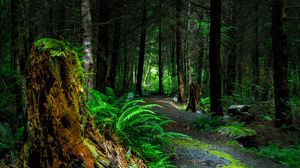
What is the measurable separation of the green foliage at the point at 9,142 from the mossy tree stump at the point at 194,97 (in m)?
9.85

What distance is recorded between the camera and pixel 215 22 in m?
11.0

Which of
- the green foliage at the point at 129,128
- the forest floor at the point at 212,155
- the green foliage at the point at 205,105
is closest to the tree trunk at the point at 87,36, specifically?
the green foliage at the point at 129,128

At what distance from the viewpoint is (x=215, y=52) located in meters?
11.1

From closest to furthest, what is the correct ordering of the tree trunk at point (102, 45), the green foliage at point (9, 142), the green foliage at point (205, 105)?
→ the green foliage at point (9, 142), the tree trunk at point (102, 45), the green foliage at point (205, 105)

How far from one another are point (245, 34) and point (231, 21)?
13.0ft

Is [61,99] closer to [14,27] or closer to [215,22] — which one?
[14,27]

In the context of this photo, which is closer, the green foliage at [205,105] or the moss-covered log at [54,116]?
the moss-covered log at [54,116]

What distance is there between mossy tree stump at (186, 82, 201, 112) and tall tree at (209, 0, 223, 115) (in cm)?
387

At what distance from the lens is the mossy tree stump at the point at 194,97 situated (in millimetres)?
15344

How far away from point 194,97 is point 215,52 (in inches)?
184

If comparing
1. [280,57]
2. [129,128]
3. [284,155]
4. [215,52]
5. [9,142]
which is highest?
[215,52]

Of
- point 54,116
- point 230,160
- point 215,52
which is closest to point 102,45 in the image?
point 215,52

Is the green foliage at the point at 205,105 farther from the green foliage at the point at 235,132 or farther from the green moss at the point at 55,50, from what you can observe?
the green moss at the point at 55,50

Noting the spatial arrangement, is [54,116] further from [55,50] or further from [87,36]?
[87,36]
